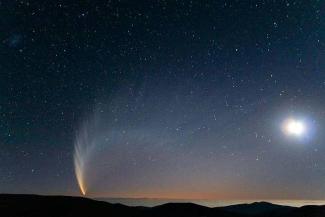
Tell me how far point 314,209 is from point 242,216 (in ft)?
33.3

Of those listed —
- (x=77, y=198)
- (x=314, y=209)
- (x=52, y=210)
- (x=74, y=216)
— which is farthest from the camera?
(x=77, y=198)

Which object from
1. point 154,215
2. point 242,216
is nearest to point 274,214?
point 242,216

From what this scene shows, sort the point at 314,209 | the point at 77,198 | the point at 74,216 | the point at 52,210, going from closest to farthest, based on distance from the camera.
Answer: the point at 74,216
the point at 52,210
the point at 314,209
the point at 77,198

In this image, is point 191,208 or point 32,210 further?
point 191,208

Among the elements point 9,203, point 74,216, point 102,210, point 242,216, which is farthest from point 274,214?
point 9,203

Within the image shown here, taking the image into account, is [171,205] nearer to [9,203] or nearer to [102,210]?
[102,210]

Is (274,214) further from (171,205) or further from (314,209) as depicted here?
(171,205)

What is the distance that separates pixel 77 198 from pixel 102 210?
9014 millimetres

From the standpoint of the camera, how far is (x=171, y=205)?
186 ft

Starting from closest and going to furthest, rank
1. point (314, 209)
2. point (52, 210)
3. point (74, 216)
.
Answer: point (74, 216)
point (52, 210)
point (314, 209)

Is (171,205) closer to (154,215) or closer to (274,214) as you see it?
(154,215)

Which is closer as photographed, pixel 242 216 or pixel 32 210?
pixel 32 210

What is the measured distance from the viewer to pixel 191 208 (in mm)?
55531

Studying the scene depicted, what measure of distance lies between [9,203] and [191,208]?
85.3 feet
